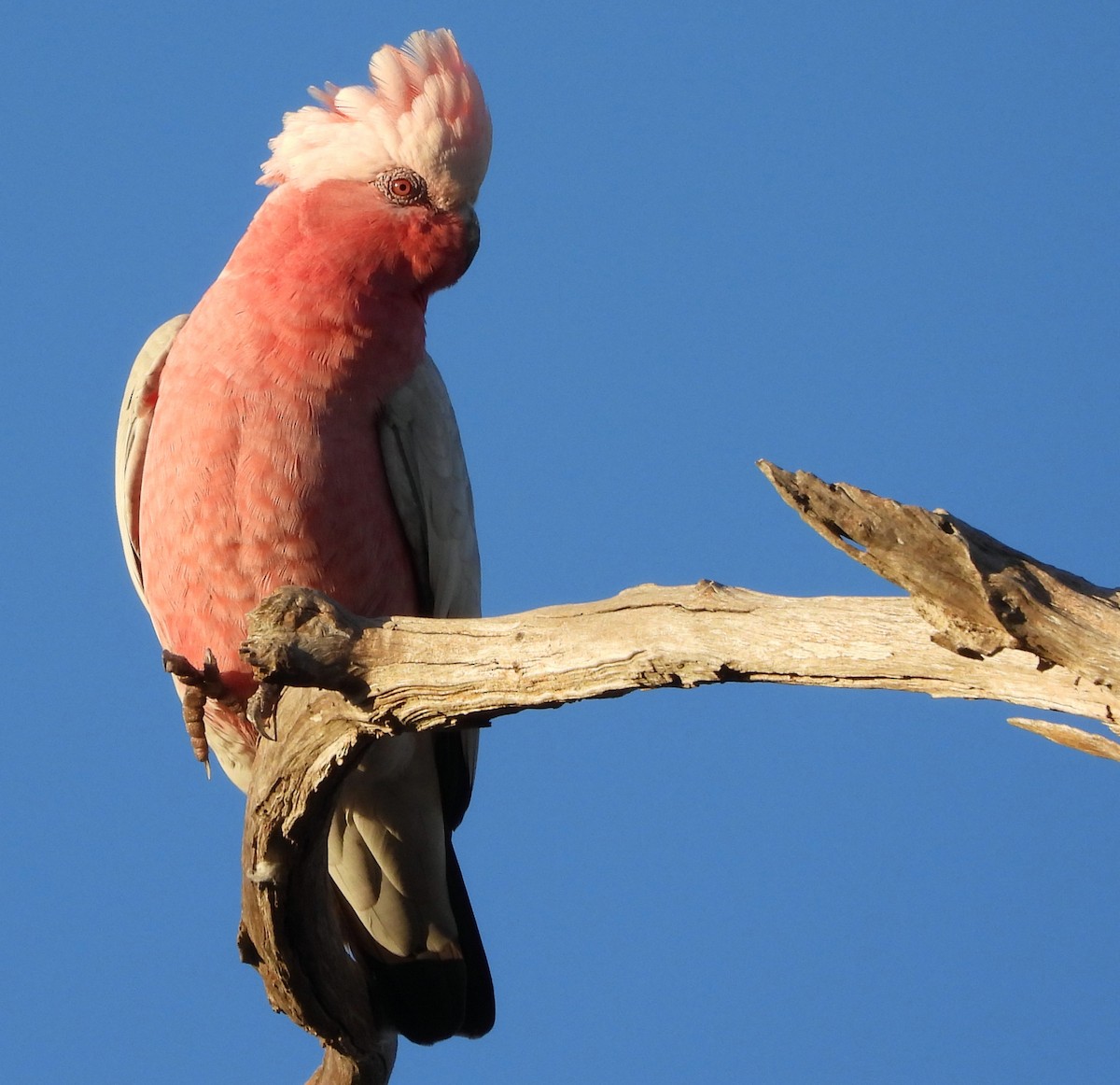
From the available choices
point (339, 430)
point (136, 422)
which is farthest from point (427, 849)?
point (136, 422)

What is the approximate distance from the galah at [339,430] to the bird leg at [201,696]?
15 millimetres

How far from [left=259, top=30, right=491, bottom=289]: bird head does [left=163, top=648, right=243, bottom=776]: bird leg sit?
6.27 ft

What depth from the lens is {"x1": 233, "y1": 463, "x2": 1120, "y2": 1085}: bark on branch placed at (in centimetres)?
350

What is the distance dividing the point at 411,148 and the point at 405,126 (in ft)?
0.32

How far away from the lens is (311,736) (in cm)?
531

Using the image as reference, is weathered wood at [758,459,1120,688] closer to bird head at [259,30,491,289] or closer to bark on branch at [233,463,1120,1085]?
bark on branch at [233,463,1120,1085]

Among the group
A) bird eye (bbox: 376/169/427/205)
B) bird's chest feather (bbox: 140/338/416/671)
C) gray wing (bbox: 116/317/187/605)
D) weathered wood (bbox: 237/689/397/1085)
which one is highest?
bird eye (bbox: 376/169/427/205)

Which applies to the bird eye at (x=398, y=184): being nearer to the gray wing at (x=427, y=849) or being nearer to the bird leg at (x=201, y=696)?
the gray wing at (x=427, y=849)

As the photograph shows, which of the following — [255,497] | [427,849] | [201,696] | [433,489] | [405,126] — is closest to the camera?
[255,497]

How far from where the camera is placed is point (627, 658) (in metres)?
4.23

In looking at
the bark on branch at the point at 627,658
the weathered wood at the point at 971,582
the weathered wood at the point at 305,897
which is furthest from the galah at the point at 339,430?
the weathered wood at the point at 971,582

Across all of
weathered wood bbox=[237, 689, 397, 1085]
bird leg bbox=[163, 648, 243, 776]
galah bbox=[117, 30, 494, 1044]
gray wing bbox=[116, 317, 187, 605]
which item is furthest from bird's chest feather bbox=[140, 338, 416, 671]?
weathered wood bbox=[237, 689, 397, 1085]

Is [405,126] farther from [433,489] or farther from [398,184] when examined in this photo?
[433,489]

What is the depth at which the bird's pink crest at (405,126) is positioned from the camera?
6.11 meters
